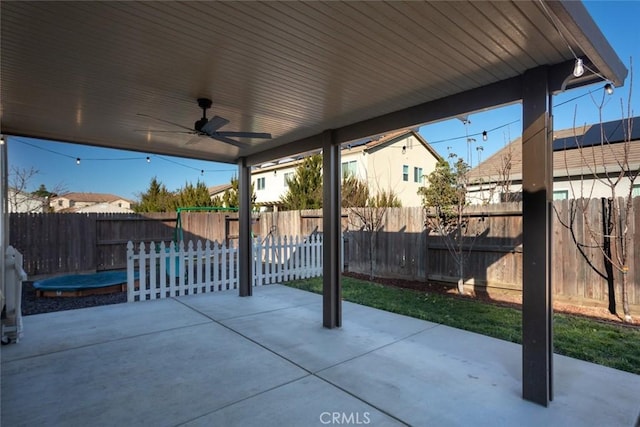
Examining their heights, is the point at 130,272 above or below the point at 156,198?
below

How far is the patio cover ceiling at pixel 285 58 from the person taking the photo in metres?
1.98

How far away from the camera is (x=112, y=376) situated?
3.10m

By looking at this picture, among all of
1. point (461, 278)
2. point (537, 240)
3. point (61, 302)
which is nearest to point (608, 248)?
point (461, 278)

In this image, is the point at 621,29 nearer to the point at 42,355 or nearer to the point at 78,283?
the point at 42,355

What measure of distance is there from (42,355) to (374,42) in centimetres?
449

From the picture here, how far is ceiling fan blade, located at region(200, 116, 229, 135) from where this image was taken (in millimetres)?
3386

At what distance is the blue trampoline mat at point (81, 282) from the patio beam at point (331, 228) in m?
5.06

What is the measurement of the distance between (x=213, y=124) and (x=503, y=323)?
4.52 meters

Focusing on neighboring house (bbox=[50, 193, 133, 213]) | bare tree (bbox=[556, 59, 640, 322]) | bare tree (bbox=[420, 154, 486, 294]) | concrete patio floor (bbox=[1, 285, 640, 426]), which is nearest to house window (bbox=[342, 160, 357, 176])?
bare tree (bbox=[420, 154, 486, 294])

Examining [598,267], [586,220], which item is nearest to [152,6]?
[586,220]

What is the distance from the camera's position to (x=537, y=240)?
2.66m

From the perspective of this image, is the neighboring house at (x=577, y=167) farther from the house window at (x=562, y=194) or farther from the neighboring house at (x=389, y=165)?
the neighboring house at (x=389, y=165)

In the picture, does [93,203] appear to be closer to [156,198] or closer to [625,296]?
[156,198]

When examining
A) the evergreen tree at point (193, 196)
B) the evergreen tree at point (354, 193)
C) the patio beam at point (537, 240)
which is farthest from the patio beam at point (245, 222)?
the evergreen tree at point (193, 196)
